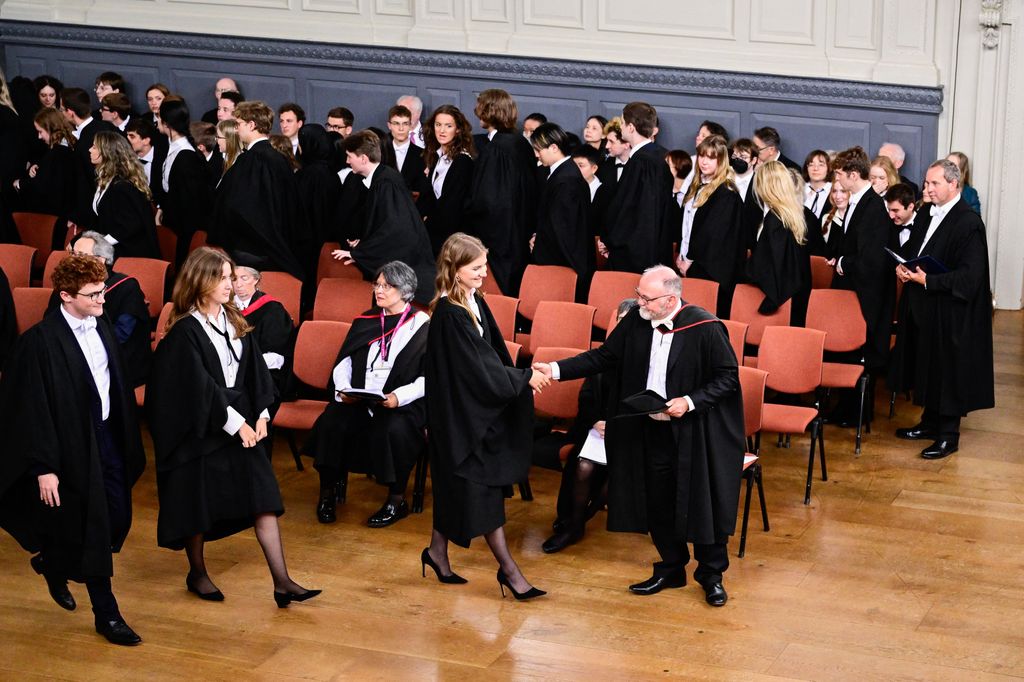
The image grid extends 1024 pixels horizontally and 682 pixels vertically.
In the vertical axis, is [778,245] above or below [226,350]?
above

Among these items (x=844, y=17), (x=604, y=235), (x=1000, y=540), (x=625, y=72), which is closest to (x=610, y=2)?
(x=625, y=72)

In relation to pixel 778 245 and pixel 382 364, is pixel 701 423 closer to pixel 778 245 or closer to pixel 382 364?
pixel 382 364

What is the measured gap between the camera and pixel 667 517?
622 cm

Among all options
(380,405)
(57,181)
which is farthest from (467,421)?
(57,181)

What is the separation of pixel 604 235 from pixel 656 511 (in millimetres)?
3681

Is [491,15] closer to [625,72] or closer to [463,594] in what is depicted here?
[625,72]

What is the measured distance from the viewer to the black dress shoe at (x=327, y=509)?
7191mm

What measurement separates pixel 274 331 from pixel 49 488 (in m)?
2.41

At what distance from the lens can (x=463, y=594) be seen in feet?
20.5

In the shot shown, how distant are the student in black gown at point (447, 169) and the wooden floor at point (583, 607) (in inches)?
120

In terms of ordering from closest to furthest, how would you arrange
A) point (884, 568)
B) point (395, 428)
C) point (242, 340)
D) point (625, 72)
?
point (242, 340) < point (884, 568) < point (395, 428) < point (625, 72)

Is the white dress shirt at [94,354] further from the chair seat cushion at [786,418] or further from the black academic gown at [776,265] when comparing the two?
the black academic gown at [776,265]

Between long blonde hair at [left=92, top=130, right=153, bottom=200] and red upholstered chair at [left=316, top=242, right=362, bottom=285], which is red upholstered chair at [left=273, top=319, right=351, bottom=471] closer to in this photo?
red upholstered chair at [left=316, top=242, right=362, bottom=285]

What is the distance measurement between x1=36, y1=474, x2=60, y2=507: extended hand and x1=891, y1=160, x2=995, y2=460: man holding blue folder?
16.6 ft
